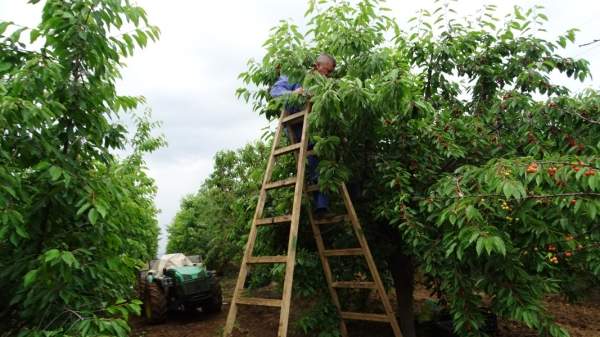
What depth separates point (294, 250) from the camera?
3.57m

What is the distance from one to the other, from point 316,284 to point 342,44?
2580 mm

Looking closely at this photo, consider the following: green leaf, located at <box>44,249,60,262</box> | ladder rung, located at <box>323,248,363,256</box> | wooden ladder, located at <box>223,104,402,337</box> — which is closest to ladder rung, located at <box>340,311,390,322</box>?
wooden ladder, located at <box>223,104,402,337</box>

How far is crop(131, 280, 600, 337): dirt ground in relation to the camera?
5.80 meters

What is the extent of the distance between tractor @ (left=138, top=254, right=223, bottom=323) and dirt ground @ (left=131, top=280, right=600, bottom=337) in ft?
0.83

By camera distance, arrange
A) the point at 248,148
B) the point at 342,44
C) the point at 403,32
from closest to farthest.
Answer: the point at 342,44
the point at 403,32
the point at 248,148

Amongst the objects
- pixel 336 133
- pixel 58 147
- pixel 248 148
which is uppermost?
pixel 248 148

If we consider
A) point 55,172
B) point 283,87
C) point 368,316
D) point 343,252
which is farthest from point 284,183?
point 55,172

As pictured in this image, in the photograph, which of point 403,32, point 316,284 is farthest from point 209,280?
point 403,32

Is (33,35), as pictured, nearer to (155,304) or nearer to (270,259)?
(270,259)

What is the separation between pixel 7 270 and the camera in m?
2.31

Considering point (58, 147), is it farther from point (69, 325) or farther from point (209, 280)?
point (209, 280)

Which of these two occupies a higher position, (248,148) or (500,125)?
(248,148)

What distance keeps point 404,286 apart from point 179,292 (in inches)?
182

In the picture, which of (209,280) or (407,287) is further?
(209,280)
